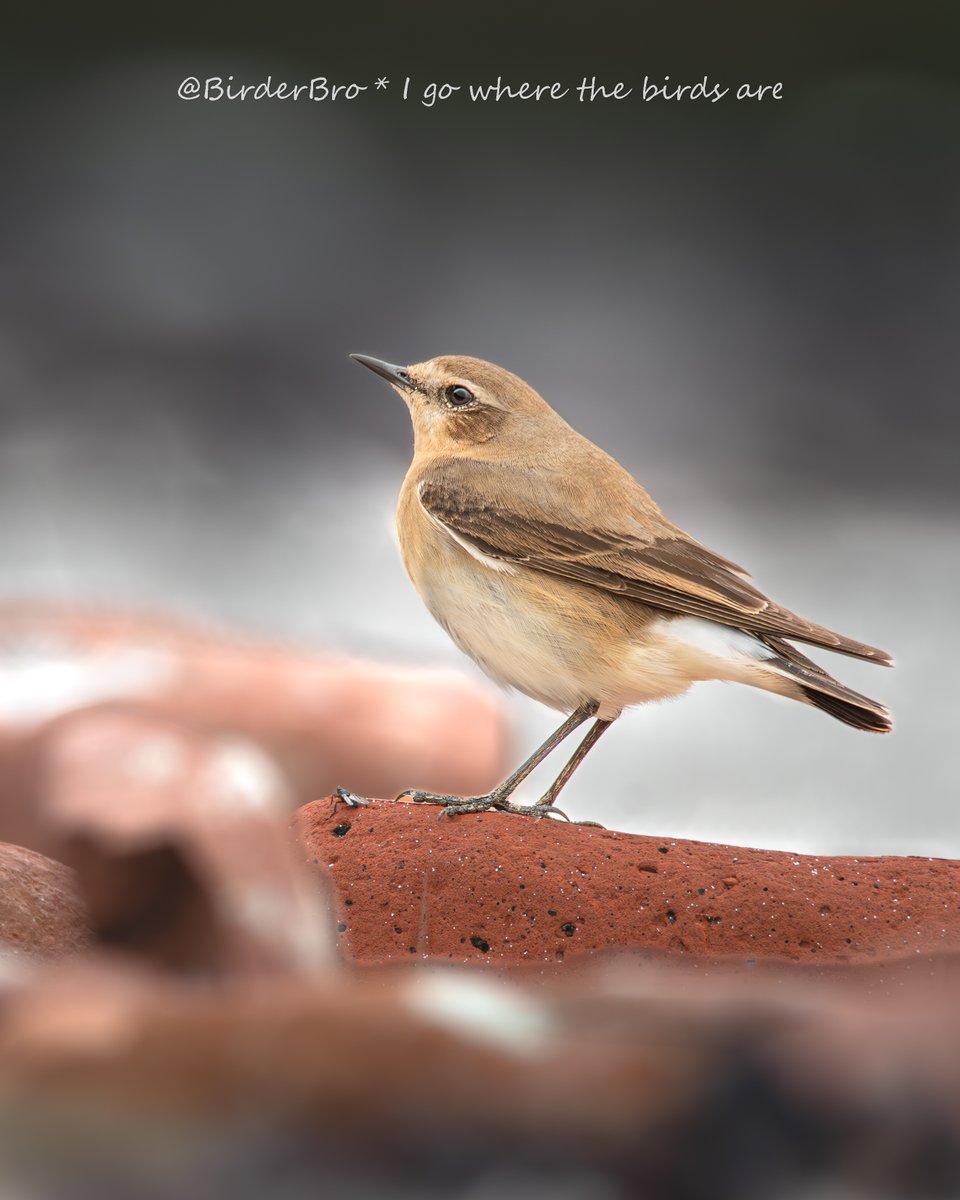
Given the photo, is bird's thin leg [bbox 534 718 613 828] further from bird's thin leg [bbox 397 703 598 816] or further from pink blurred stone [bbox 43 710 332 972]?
pink blurred stone [bbox 43 710 332 972]

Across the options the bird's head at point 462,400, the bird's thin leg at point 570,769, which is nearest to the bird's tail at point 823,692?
the bird's thin leg at point 570,769

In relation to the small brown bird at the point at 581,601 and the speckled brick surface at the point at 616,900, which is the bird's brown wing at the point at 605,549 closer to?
the small brown bird at the point at 581,601

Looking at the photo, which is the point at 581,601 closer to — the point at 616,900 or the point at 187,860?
the point at 616,900

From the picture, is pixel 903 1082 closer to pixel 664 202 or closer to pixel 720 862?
pixel 720 862

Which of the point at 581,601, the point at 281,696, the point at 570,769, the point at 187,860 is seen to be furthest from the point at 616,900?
the point at 281,696

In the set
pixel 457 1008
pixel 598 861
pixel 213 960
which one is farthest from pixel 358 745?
pixel 457 1008

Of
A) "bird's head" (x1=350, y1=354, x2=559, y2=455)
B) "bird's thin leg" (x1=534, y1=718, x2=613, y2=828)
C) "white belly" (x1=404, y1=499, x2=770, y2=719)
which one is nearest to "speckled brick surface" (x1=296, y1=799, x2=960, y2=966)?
"white belly" (x1=404, y1=499, x2=770, y2=719)

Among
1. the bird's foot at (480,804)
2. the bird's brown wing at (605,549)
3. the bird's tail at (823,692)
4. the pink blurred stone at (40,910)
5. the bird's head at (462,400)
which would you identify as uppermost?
the bird's head at (462,400)

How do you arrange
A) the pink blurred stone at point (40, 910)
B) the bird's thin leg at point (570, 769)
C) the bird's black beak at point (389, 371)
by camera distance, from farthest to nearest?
the bird's black beak at point (389, 371) → the bird's thin leg at point (570, 769) → the pink blurred stone at point (40, 910)
